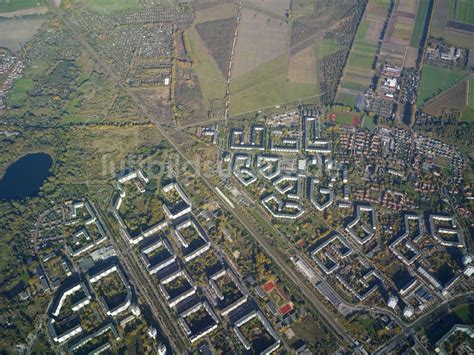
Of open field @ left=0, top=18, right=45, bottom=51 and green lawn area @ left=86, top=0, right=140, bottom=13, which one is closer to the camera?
open field @ left=0, top=18, right=45, bottom=51

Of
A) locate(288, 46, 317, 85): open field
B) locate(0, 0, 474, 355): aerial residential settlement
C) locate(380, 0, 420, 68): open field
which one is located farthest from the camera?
locate(380, 0, 420, 68): open field

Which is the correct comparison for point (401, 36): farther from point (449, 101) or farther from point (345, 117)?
point (345, 117)

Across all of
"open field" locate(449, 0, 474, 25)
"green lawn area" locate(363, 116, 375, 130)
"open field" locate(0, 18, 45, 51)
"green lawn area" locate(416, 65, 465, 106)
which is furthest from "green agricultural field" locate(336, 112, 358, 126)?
"open field" locate(0, 18, 45, 51)

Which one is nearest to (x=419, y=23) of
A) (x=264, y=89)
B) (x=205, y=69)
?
(x=264, y=89)

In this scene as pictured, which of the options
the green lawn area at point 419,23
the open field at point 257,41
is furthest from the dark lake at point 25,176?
the green lawn area at point 419,23

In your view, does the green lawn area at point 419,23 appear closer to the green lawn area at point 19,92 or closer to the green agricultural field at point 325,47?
the green agricultural field at point 325,47

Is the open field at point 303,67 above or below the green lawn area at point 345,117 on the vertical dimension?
above

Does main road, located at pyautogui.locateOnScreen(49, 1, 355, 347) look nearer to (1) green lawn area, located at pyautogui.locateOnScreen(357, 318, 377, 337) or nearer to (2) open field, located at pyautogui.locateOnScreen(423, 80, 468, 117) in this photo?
(1) green lawn area, located at pyautogui.locateOnScreen(357, 318, 377, 337)
